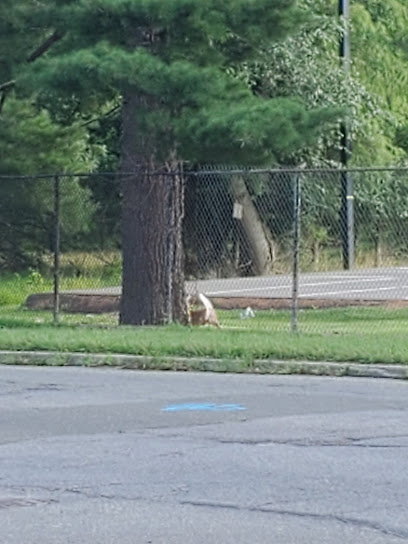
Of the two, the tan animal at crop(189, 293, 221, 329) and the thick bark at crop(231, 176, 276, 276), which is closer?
the tan animal at crop(189, 293, 221, 329)

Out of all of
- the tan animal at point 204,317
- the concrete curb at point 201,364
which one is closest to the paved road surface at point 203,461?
the concrete curb at point 201,364

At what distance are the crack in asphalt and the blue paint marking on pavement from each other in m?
3.98

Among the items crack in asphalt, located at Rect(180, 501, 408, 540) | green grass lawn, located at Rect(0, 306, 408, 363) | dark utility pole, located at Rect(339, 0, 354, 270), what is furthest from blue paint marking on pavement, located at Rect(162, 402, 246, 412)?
dark utility pole, located at Rect(339, 0, 354, 270)

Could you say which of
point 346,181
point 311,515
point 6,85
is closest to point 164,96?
point 6,85

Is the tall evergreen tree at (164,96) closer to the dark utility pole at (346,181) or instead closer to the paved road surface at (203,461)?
the paved road surface at (203,461)

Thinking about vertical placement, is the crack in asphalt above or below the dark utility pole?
below

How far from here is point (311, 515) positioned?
7.87 m

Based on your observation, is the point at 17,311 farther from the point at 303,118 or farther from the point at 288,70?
the point at 288,70

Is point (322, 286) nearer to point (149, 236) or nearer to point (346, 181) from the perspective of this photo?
point (346, 181)

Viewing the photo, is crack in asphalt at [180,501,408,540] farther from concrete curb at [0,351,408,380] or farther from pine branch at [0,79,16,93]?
pine branch at [0,79,16,93]

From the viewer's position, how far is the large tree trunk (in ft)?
64.7

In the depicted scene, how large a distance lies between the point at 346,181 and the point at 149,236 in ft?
43.0

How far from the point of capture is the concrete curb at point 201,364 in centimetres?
1480

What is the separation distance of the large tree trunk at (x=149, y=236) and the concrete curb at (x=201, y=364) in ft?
12.4
